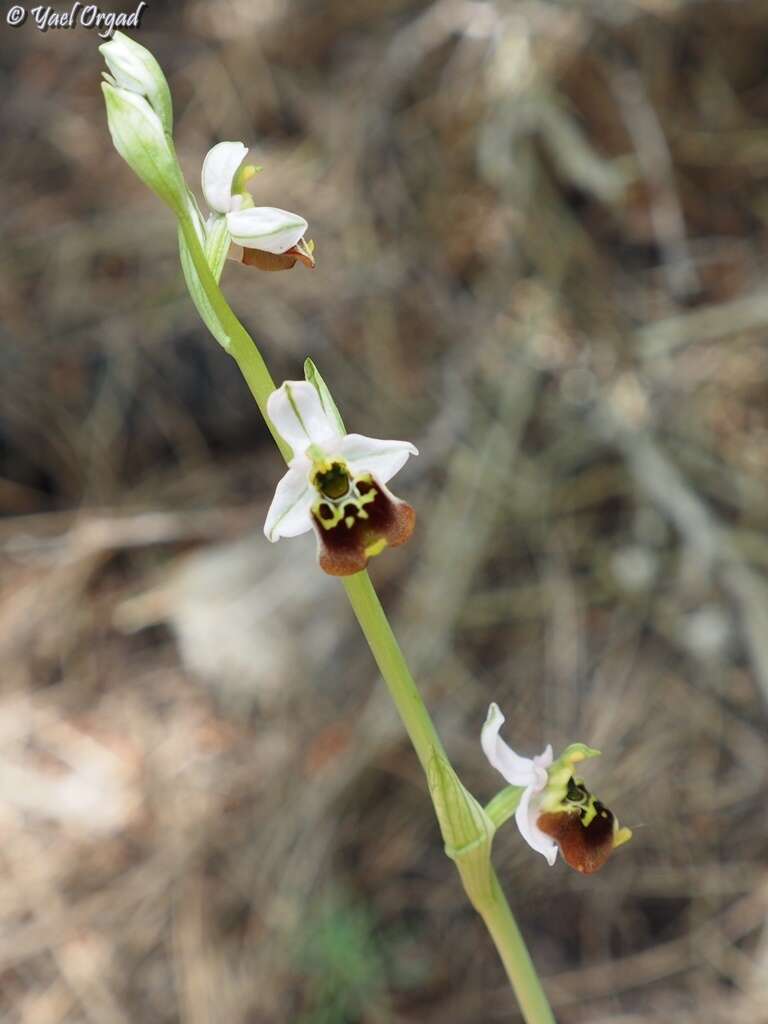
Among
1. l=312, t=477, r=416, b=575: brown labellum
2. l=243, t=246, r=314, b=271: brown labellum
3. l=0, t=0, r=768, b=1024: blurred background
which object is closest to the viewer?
l=312, t=477, r=416, b=575: brown labellum

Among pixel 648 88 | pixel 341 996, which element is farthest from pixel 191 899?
pixel 648 88

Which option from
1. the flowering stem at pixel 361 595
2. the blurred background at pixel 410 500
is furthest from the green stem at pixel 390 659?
the blurred background at pixel 410 500

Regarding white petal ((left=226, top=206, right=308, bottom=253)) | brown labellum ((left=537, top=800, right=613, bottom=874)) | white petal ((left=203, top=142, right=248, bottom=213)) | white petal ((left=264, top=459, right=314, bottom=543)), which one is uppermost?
white petal ((left=203, top=142, right=248, bottom=213))

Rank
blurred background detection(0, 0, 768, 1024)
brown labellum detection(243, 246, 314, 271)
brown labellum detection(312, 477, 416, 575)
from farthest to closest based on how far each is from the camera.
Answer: blurred background detection(0, 0, 768, 1024) < brown labellum detection(243, 246, 314, 271) < brown labellum detection(312, 477, 416, 575)

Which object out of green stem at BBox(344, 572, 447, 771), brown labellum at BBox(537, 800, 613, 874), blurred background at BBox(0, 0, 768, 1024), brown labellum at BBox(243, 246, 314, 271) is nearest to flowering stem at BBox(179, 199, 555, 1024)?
green stem at BBox(344, 572, 447, 771)

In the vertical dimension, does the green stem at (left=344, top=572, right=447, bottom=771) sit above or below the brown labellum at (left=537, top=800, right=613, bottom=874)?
above

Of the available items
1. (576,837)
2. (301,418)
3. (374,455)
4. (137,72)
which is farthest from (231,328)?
(576,837)

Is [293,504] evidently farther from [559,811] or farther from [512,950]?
[512,950]

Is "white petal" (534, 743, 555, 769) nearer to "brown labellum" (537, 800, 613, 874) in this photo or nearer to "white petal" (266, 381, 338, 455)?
"brown labellum" (537, 800, 613, 874)
